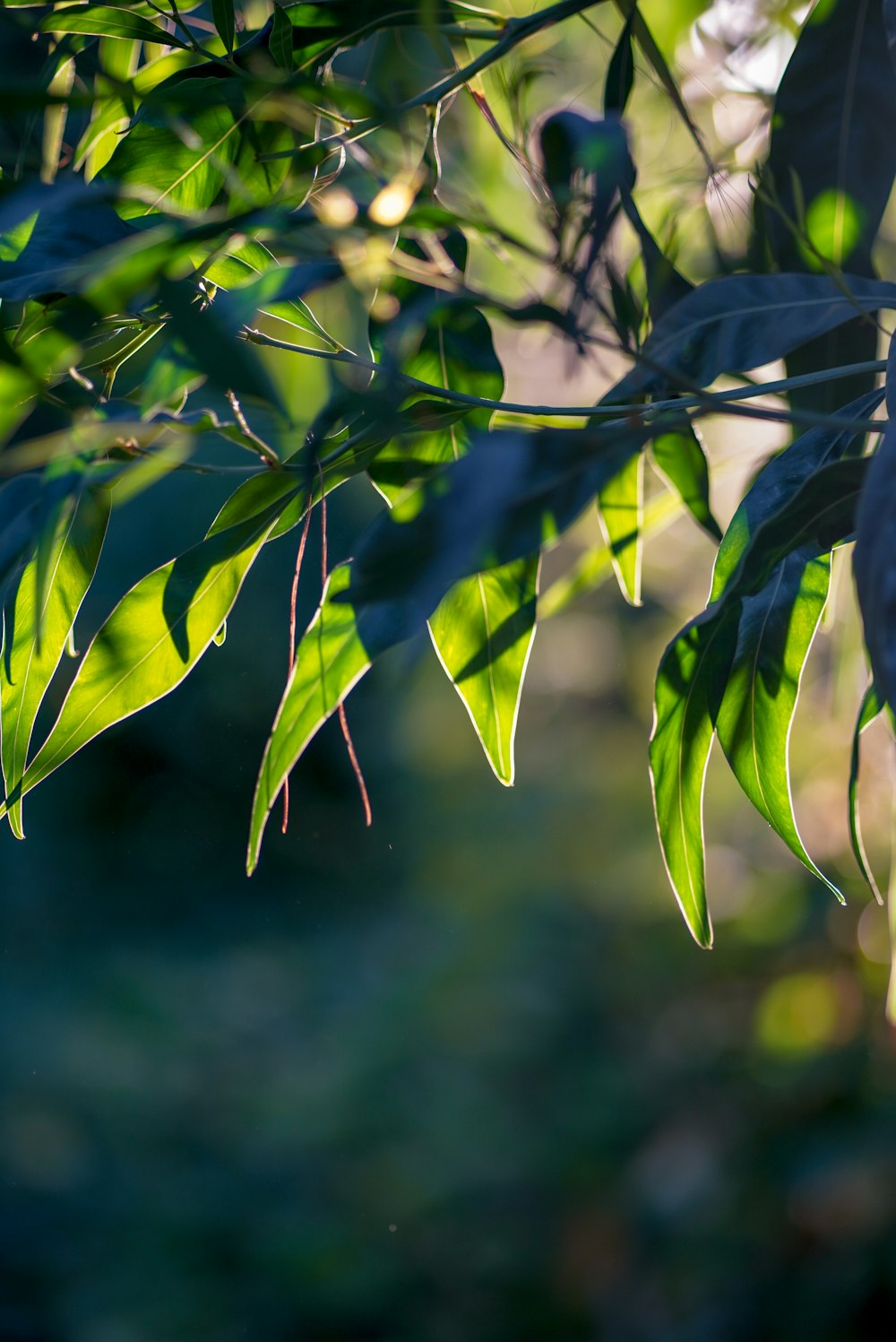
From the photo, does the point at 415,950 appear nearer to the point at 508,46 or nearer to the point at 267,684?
the point at 267,684

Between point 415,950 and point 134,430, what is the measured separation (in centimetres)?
151

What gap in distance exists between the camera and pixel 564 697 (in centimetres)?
179

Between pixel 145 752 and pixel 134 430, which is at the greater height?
pixel 134 430

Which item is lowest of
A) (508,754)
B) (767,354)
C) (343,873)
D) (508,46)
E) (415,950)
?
(415,950)

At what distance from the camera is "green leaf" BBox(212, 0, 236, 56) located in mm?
312

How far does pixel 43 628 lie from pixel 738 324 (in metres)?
0.21

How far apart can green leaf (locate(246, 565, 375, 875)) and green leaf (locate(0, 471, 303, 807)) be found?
25 mm

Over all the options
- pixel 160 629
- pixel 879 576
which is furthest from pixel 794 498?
pixel 160 629

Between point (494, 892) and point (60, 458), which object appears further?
point (494, 892)

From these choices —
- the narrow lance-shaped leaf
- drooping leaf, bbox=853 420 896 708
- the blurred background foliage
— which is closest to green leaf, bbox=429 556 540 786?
the narrow lance-shaped leaf

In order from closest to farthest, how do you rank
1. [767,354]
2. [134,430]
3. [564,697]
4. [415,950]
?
1. [134,430]
2. [767,354]
3. [415,950]
4. [564,697]

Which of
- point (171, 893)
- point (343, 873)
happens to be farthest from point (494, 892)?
point (171, 893)

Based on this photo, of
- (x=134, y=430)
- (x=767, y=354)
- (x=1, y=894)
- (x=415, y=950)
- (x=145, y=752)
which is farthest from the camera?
(x=415, y=950)

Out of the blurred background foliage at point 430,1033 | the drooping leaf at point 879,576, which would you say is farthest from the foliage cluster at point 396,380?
the blurred background foliage at point 430,1033
